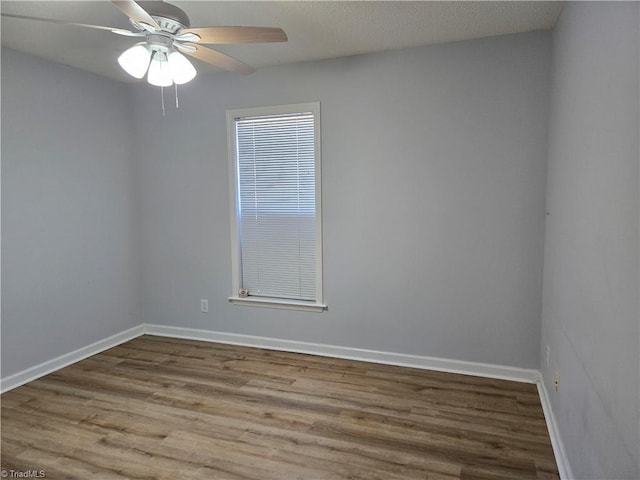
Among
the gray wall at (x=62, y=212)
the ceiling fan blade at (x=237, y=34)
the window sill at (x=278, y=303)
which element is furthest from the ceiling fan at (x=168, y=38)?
the window sill at (x=278, y=303)

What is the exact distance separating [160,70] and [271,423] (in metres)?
2.13

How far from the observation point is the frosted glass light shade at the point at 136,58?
2.05 meters

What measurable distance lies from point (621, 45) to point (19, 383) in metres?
3.98

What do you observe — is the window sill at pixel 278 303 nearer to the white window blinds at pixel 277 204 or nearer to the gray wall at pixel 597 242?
the white window blinds at pixel 277 204

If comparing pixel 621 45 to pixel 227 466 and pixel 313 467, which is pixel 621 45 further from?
pixel 227 466

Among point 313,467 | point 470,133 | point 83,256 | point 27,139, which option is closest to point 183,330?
point 83,256

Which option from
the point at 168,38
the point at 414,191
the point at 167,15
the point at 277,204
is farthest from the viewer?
the point at 277,204

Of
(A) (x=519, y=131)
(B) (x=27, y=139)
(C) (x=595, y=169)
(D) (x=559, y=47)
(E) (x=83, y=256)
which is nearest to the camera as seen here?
(C) (x=595, y=169)

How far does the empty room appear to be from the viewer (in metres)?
1.94

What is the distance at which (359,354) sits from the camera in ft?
11.0

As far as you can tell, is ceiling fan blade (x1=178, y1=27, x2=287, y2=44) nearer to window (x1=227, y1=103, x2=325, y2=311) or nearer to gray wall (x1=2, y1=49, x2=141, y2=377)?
window (x1=227, y1=103, x2=325, y2=311)

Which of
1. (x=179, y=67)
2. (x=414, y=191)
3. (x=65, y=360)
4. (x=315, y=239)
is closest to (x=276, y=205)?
(x=315, y=239)

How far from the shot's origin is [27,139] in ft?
9.84

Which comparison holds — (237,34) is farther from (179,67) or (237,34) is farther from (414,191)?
(414,191)
